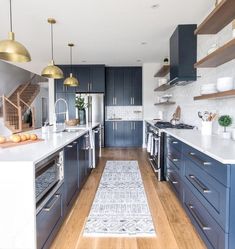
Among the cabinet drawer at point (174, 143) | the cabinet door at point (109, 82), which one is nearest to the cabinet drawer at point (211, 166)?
the cabinet drawer at point (174, 143)

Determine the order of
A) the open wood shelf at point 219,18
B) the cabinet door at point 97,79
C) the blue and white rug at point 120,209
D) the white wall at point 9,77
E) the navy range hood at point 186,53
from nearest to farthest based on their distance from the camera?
the open wood shelf at point 219,18 < the blue and white rug at point 120,209 < the navy range hood at point 186,53 < the cabinet door at point 97,79 < the white wall at point 9,77

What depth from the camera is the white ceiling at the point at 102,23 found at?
9.84 feet

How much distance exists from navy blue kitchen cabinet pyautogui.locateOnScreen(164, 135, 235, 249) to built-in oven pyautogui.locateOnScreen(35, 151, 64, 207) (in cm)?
124

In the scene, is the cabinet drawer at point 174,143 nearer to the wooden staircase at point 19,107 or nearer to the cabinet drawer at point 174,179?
the cabinet drawer at point 174,179

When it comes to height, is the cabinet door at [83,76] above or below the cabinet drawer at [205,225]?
above

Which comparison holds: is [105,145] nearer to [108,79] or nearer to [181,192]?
[108,79]

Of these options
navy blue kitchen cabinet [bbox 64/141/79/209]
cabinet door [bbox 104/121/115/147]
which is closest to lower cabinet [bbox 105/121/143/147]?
cabinet door [bbox 104/121/115/147]

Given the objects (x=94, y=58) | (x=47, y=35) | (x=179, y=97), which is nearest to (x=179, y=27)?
(x=179, y=97)

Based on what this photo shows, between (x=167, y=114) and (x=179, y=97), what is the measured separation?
4.14 ft

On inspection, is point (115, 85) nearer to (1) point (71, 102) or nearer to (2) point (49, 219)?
(1) point (71, 102)

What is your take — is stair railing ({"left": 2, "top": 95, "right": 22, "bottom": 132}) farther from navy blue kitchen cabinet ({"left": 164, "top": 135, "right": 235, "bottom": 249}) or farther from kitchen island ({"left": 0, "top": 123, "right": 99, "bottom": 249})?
kitchen island ({"left": 0, "top": 123, "right": 99, "bottom": 249})

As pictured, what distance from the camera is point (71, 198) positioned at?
260cm

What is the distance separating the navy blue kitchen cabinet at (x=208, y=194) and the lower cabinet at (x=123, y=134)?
14.9 ft

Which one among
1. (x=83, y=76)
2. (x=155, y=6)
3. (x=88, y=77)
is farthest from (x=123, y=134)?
(x=155, y=6)
